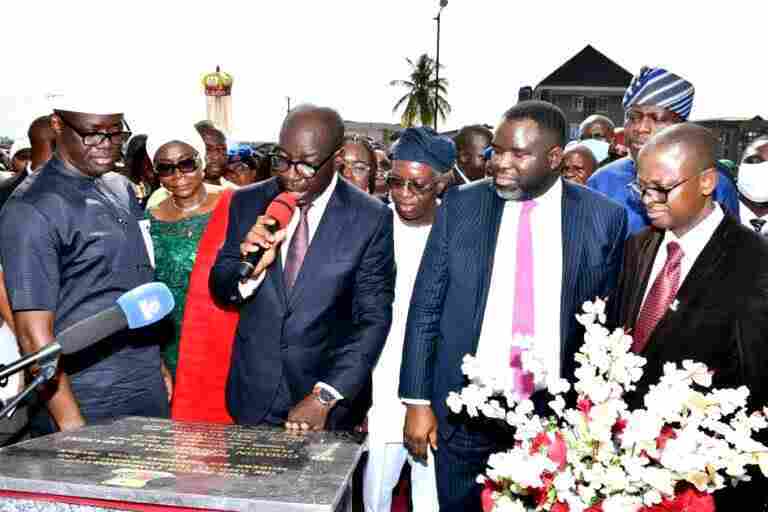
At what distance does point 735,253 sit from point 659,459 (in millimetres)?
1557

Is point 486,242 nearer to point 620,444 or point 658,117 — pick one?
point 658,117

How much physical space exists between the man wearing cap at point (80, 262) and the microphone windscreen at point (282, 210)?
2.43 feet

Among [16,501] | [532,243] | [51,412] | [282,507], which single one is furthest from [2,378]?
[532,243]

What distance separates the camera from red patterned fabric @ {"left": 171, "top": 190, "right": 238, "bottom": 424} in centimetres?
369

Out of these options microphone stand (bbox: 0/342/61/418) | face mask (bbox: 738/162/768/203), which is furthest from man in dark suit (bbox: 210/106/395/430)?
face mask (bbox: 738/162/768/203)

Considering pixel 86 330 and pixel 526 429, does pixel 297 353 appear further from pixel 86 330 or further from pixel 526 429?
pixel 526 429

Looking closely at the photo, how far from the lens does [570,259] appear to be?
3350 millimetres

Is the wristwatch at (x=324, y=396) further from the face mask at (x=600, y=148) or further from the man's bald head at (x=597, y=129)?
the man's bald head at (x=597, y=129)

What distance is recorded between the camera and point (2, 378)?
1.77 metres

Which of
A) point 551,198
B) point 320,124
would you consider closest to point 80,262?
point 320,124

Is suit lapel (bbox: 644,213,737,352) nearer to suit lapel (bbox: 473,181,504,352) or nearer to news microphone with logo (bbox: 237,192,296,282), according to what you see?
suit lapel (bbox: 473,181,504,352)

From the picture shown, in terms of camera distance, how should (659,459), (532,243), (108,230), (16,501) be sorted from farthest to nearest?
(532,243) < (108,230) < (16,501) < (659,459)

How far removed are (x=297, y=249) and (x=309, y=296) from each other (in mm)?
237

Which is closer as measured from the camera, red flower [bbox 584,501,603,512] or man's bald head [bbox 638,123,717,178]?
red flower [bbox 584,501,603,512]
